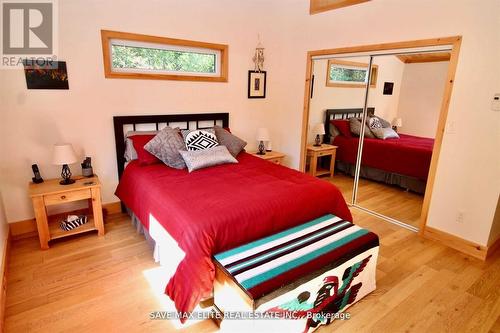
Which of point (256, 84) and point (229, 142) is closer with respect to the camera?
point (229, 142)

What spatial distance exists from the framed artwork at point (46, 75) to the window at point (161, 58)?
384 mm

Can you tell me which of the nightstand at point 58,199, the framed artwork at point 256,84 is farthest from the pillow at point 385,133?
the nightstand at point 58,199

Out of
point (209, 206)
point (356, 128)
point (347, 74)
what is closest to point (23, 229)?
point (209, 206)

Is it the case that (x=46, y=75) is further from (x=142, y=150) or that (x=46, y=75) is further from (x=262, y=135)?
(x=262, y=135)

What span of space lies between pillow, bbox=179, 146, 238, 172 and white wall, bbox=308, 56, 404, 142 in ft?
5.60

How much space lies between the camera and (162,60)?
3336 mm

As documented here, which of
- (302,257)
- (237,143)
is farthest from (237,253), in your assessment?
(237,143)

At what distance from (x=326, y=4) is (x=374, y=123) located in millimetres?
1604

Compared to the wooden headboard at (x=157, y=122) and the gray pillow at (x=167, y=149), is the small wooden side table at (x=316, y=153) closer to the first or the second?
the wooden headboard at (x=157, y=122)

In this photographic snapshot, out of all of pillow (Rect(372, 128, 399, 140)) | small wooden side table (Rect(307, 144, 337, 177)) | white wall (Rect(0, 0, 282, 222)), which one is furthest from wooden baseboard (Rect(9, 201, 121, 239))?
pillow (Rect(372, 128, 399, 140))

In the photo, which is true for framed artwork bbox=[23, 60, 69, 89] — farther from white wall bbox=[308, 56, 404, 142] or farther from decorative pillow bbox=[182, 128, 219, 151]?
white wall bbox=[308, 56, 404, 142]

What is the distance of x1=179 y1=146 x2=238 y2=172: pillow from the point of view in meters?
2.81

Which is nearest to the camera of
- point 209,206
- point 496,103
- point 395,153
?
point 209,206

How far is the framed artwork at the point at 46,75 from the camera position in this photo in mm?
2574
